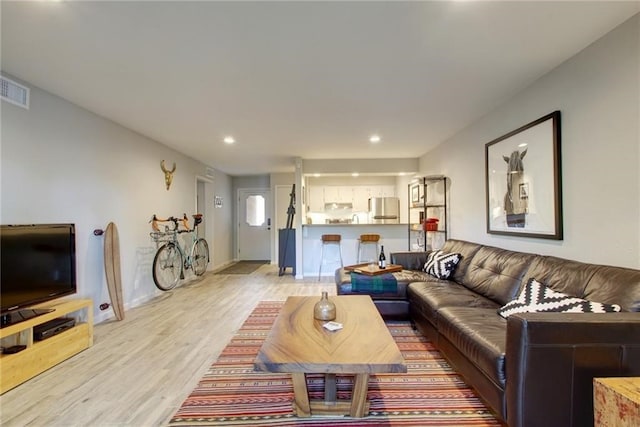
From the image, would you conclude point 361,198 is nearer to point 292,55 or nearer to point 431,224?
point 431,224

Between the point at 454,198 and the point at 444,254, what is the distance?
1135mm

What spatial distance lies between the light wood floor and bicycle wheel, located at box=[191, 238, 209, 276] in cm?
151

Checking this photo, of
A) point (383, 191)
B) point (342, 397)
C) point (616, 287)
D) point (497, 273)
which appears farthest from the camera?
point (383, 191)

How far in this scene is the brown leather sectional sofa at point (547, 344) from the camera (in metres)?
1.45

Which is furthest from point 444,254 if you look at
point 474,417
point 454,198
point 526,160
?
point 474,417

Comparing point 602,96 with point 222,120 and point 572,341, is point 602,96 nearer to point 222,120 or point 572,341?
point 572,341

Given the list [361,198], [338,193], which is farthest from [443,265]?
[338,193]

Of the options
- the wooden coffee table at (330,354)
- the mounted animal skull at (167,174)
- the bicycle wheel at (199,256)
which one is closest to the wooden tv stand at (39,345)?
the wooden coffee table at (330,354)

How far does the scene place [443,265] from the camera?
3.66 meters

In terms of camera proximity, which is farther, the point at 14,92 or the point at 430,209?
the point at 430,209

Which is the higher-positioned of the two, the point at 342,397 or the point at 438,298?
the point at 438,298

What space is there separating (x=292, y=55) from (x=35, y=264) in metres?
→ 2.60

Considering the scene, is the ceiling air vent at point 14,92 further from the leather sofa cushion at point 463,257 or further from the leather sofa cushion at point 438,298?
the leather sofa cushion at point 463,257

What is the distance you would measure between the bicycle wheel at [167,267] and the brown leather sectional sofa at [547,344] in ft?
12.8
